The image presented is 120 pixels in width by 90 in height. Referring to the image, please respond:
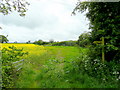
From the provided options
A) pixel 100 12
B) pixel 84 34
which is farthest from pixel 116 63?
pixel 100 12

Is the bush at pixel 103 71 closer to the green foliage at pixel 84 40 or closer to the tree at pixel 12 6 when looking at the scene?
the green foliage at pixel 84 40

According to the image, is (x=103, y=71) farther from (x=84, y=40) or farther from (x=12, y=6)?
(x=12, y=6)

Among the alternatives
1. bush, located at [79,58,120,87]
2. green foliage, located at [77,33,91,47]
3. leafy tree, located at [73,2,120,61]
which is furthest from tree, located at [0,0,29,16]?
green foliage, located at [77,33,91,47]

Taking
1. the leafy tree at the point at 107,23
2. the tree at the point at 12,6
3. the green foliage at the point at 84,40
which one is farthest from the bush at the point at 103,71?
the tree at the point at 12,6

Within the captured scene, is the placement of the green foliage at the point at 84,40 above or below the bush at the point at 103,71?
above

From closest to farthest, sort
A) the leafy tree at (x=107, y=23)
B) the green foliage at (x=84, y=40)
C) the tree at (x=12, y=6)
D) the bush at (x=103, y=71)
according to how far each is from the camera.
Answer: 1. the tree at (x=12, y=6)
2. the bush at (x=103, y=71)
3. the leafy tree at (x=107, y=23)
4. the green foliage at (x=84, y=40)

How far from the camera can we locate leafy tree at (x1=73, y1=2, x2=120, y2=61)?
619 centimetres

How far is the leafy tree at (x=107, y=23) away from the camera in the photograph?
244 inches

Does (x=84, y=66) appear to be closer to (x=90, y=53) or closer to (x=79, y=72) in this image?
(x=79, y=72)

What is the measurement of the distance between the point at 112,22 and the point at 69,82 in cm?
440

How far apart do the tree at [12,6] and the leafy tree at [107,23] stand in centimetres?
438

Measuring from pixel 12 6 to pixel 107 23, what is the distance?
5380mm

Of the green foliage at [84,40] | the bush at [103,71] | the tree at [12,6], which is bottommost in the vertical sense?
the bush at [103,71]

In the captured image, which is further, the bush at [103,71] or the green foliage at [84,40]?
the green foliage at [84,40]
